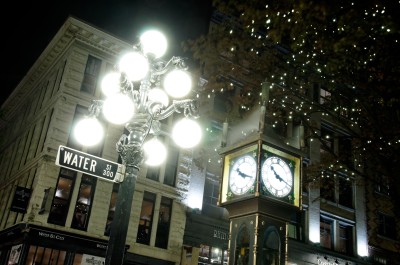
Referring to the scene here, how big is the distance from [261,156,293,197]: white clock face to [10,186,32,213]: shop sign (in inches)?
609

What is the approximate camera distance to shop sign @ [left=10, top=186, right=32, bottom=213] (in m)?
17.9

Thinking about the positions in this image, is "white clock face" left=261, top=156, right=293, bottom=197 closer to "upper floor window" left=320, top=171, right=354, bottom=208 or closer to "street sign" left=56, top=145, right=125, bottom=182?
"street sign" left=56, top=145, right=125, bottom=182

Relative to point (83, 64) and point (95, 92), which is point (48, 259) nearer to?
point (95, 92)

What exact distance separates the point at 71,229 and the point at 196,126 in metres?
13.7

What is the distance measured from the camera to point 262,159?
6012 mm

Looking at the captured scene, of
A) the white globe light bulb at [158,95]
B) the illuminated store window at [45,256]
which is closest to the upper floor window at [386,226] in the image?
the illuminated store window at [45,256]

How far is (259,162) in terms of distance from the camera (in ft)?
19.5

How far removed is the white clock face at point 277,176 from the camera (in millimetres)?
6012

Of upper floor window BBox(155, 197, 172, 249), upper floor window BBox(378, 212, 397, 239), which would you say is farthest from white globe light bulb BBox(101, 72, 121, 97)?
upper floor window BBox(378, 212, 397, 239)

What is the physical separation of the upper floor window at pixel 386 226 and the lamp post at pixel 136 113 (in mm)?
27201

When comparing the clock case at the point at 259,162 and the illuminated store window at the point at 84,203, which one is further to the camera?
the illuminated store window at the point at 84,203

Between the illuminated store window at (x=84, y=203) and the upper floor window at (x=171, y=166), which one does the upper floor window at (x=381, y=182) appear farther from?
the illuminated store window at (x=84, y=203)

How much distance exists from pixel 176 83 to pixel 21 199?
14.4 metres

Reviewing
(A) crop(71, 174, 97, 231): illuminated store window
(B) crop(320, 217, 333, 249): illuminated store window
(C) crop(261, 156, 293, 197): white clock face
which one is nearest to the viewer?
(C) crop(261, 156, 293, 197): white clock face
